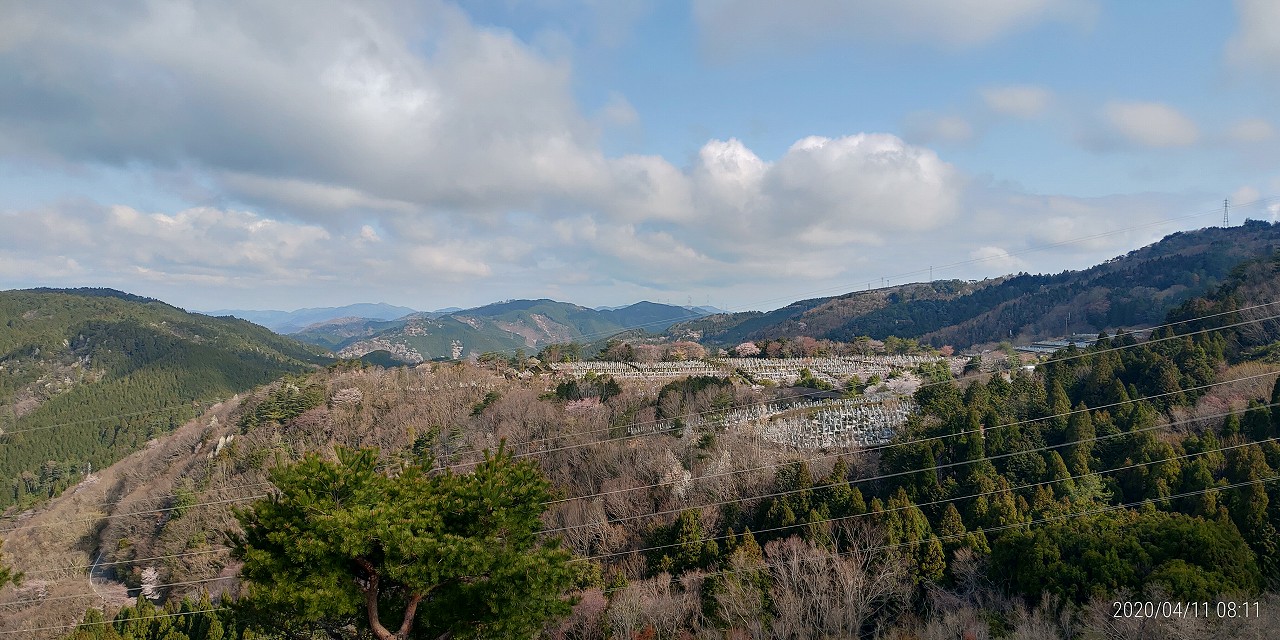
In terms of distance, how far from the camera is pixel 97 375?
10100 cm

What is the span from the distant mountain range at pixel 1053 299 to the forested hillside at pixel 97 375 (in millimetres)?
101402

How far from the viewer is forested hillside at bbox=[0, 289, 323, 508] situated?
71.1 m

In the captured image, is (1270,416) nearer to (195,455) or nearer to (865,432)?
(865,432)

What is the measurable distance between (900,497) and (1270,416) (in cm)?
1295

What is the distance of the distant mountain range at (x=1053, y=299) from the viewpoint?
7275 cm

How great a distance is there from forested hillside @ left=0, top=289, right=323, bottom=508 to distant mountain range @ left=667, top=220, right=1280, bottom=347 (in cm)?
10140

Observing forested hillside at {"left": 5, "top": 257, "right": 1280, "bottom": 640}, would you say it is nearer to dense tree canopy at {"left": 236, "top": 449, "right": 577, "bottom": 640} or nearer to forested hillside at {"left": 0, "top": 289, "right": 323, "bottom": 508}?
dense tree canopy at {"left": 236, "top": 449, "right": 577, "bottom": 640}

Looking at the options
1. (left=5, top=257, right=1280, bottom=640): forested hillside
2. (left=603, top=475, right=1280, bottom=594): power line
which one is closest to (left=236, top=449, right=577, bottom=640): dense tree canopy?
(left=5, top=257, right=1280, bottom=640): forested hillside

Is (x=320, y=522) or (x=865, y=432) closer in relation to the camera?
(x=320, y=522)

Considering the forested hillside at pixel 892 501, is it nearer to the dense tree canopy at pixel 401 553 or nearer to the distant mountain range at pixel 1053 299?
the dense tree canopy at pixel 401 553

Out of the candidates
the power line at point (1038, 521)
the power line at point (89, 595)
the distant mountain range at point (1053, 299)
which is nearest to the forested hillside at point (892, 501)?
the power line at point (1038, 521)

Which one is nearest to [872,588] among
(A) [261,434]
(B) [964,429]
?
(B) [964,429]

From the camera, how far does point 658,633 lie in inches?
604

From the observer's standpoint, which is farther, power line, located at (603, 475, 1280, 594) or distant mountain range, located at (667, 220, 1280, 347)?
distant mountain range, located at (667, 220, 1280, 347)
